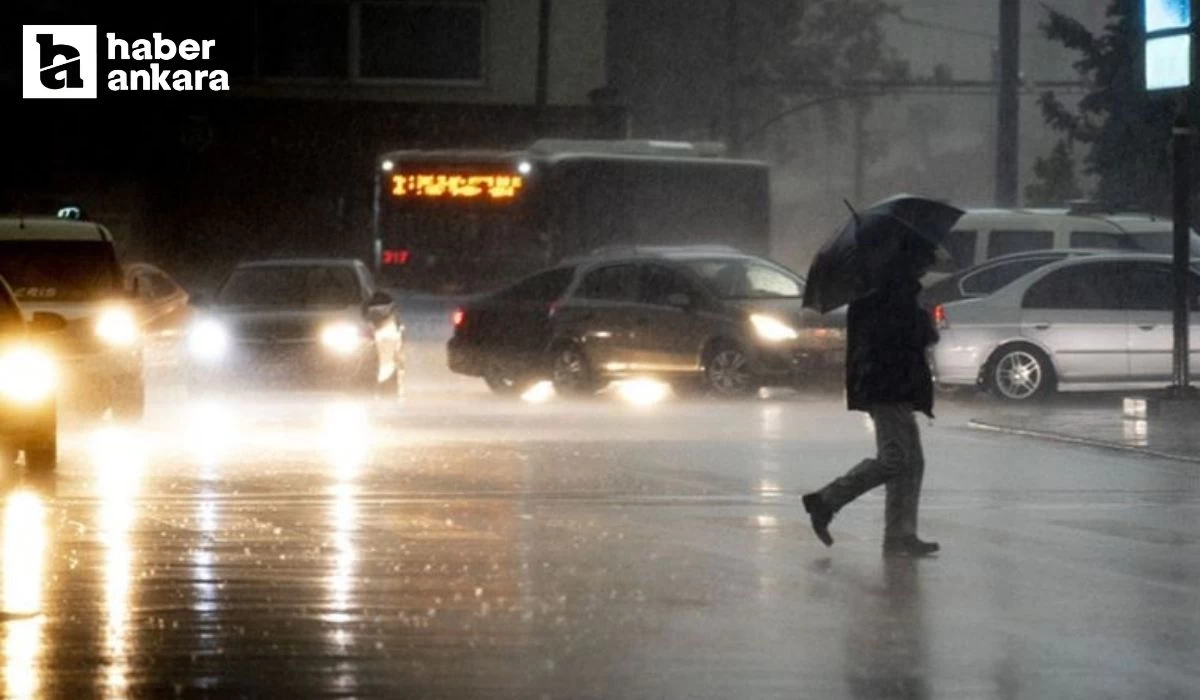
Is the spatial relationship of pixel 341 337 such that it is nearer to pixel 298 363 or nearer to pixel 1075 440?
pixel 298 363

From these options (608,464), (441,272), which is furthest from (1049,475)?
(441,272)

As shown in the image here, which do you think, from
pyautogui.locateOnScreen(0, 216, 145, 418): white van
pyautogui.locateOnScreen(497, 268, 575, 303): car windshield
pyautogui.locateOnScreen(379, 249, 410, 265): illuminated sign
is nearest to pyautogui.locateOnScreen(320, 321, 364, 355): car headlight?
pyautogui.locateOnScreen(497, 268, 575, 303): car windshield

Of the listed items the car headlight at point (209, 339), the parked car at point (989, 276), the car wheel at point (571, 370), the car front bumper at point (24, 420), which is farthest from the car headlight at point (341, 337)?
the car front bumper at point (24, 420)

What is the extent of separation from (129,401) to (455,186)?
2245cm

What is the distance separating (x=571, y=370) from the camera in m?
32.8

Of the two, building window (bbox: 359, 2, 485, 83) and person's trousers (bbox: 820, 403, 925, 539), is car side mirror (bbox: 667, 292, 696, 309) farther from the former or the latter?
building window (bbox: 359, 2, 485, 83)

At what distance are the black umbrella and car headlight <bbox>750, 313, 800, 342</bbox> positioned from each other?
50.5 ft

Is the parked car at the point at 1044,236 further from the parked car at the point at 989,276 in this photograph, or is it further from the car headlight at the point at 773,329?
the car headlight at the point at 773,329

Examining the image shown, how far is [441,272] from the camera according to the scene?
5034cm

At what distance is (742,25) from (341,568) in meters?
81.4

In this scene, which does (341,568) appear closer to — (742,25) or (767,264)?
(767,264)

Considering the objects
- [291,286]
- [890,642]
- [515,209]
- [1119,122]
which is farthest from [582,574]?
[1119,122]

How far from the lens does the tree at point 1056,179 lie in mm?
79812

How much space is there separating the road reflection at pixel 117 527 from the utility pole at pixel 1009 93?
943 inches
